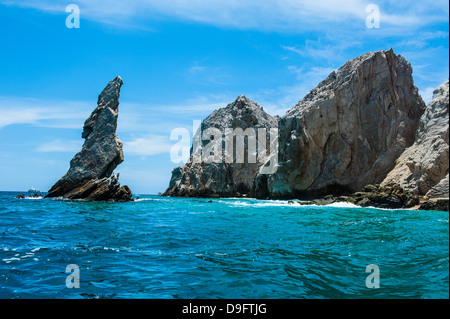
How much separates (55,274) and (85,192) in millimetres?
44773

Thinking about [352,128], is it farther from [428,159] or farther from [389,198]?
[389,198]

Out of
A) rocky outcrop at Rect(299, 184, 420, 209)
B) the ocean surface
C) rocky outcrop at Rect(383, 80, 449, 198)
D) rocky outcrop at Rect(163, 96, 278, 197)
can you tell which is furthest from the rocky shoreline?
the ocean surface

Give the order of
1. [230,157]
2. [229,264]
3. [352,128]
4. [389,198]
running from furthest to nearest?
[230,157]
[352,128]
[389,198]
[229,264]

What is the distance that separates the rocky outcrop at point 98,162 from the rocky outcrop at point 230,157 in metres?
32.8

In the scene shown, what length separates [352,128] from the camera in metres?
52.7

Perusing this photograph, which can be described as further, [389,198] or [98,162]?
[98,162]

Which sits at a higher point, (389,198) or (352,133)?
(352,133)

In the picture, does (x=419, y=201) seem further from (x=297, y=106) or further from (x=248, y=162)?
(x=248, y=162)

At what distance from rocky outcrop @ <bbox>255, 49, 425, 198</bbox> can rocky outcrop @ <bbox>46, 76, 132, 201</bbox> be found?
30124mm

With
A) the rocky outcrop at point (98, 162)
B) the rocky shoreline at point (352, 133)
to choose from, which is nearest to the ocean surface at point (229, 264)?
the rocky shoreline at point (352, 133)

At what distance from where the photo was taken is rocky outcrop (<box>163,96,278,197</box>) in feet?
279

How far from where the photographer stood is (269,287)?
6.95 meters

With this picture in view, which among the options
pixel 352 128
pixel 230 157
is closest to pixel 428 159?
pixel 352 128

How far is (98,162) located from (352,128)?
142ft
